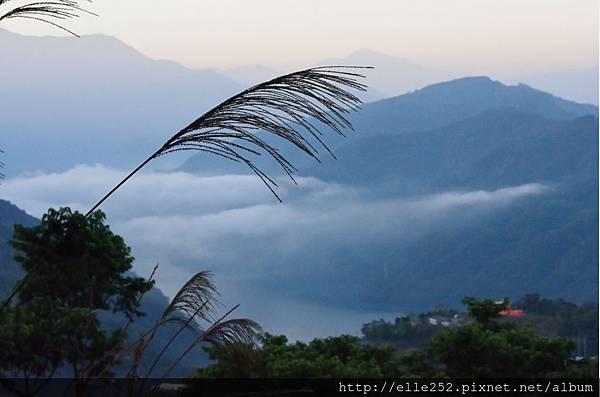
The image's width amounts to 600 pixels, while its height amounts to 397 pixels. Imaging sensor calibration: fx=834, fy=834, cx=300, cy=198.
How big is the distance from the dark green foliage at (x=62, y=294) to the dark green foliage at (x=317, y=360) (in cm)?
103

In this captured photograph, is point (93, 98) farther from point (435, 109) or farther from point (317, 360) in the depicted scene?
point (317, 360)

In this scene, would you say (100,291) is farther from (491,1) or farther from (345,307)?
(491,1)

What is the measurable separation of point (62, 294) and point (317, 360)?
2627 millimetres

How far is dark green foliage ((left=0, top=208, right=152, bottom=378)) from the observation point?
5.92 m

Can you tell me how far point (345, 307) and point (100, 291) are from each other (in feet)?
243

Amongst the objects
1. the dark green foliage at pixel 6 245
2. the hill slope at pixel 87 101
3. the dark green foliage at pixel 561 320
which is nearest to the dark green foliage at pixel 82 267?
the dark green foliage at pixel 6 245

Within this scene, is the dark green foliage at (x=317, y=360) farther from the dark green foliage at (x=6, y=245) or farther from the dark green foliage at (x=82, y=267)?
the dark green foliage at (x=6, y=245)

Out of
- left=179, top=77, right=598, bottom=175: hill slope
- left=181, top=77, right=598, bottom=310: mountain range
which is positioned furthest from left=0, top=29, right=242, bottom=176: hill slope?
left=181, top=77, right=598, bottom=310: mountain range

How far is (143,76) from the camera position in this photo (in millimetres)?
130875

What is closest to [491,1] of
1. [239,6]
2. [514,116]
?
[514,116]

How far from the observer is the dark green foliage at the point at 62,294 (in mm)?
5918

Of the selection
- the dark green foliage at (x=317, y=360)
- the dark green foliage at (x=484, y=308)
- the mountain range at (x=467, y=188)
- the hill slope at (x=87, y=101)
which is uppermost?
the hill slope at (x=87, y=101)

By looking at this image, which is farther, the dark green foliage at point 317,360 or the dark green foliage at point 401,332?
the dark green foliage at point 401,332

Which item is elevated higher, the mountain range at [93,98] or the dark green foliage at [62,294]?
the mountain range at [93,98]
